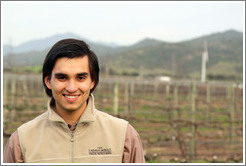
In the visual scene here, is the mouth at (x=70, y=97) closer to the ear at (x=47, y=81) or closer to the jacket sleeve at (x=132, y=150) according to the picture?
the ear at (x=47, y=81)

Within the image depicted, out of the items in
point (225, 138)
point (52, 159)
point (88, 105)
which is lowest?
point (225, 138)

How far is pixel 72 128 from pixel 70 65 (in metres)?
0.35

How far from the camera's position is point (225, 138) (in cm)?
994

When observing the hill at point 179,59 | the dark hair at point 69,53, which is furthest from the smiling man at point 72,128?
the hill at point 179,59

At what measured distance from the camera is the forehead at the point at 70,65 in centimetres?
185

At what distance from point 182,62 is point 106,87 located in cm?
3564

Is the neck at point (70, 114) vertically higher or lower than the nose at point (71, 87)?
lower

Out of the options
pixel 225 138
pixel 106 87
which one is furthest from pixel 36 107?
pixel 106 87

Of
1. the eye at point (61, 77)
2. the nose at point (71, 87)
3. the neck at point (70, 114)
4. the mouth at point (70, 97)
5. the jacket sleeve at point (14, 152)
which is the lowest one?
the jacket sleeve at point (14, 152)

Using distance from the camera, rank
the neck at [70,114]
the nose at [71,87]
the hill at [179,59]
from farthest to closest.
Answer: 1. the hill at [179,59]
2. the neck at [70,114]
3. the nose at [71,87]

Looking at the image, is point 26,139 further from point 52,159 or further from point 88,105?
point 88,105

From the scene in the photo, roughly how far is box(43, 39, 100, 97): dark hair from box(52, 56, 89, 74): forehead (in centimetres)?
2

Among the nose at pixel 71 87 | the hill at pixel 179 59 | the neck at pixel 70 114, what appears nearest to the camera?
the nose at pixel 71 87

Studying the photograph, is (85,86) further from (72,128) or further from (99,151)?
(99,151)
